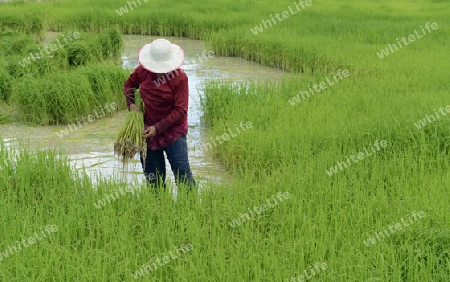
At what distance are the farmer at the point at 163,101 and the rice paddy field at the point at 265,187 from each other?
0.27 m

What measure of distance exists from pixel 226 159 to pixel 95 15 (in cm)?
916

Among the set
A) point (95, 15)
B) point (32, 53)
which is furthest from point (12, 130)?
point (95, 15)

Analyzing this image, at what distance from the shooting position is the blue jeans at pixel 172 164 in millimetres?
3928

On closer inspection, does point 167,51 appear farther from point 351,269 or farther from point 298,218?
point 351,269

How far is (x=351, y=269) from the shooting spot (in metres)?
2.85

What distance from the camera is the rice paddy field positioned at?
2.97m

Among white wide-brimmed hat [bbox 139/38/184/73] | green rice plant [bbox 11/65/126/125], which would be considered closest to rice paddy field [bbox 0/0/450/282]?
green rice plant [bbox 11/65/126/125]

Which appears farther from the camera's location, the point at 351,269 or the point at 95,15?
the point at 95,15

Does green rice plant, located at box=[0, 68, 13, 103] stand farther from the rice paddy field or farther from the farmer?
the farmer

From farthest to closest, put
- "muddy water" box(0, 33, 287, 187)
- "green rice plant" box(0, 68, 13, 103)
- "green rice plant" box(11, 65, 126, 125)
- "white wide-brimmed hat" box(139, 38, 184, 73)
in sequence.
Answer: "green rice plant" box(0, 68, 13, 103), "green rice plant" box(11, 65, 126, 125), "muddy water" box(0, 33, 287, 187), "white wide-brimmed hat" box(139, 38, 184, 73)

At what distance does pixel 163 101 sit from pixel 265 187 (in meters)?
0.91

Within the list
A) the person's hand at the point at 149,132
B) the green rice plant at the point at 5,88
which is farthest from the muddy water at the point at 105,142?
the green rice plant at the point at 5,88

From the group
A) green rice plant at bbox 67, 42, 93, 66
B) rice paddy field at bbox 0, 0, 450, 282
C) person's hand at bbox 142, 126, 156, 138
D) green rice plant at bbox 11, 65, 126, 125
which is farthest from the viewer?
green rice plant at bbox 67, 42, 93, 66

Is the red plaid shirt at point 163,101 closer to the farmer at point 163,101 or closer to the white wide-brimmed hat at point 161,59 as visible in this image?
the farmer at point 163,101
